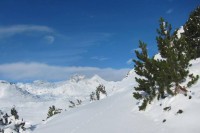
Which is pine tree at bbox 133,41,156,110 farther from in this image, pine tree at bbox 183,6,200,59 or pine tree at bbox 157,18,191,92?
pine tree at bbox 183,6,200,59

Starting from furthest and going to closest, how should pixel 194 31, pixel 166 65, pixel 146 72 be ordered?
pixel 194 31
pixel 146 72
pixel 166 65

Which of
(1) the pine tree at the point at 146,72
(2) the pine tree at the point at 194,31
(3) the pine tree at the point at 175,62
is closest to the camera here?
(3) the pine tree at the point at 175,62

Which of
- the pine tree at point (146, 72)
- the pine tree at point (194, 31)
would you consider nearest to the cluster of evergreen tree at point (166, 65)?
the pine tree at point (146, 72)

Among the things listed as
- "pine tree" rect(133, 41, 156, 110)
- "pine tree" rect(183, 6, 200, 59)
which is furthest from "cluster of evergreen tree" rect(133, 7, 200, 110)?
"pine tree" rect(183, 6, 200, 59)

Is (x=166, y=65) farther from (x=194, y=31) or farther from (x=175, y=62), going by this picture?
(x=194, y=31)

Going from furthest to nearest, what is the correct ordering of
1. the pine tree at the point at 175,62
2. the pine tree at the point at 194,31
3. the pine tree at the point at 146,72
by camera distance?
1. the pine tree at the point at 194,31
2. the pine tree at the point at 146,72
3. the pine tree at the point at 175,62

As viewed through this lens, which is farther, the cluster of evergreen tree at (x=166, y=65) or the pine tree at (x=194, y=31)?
the pine tree at (x=194, y=31)

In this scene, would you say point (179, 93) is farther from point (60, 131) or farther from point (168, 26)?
point (60, 131)

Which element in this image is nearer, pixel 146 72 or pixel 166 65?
pixel 166 65

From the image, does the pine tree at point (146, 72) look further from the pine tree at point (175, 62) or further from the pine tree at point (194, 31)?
the pine tree at point (194, 31)

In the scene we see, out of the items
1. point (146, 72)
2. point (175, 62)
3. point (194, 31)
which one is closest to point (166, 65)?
point (175, 62)

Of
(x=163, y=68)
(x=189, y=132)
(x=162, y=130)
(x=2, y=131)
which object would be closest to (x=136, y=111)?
(x=163, y=68)

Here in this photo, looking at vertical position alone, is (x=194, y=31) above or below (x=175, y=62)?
above

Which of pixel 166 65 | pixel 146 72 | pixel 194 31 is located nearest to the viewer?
pixel 166 65
